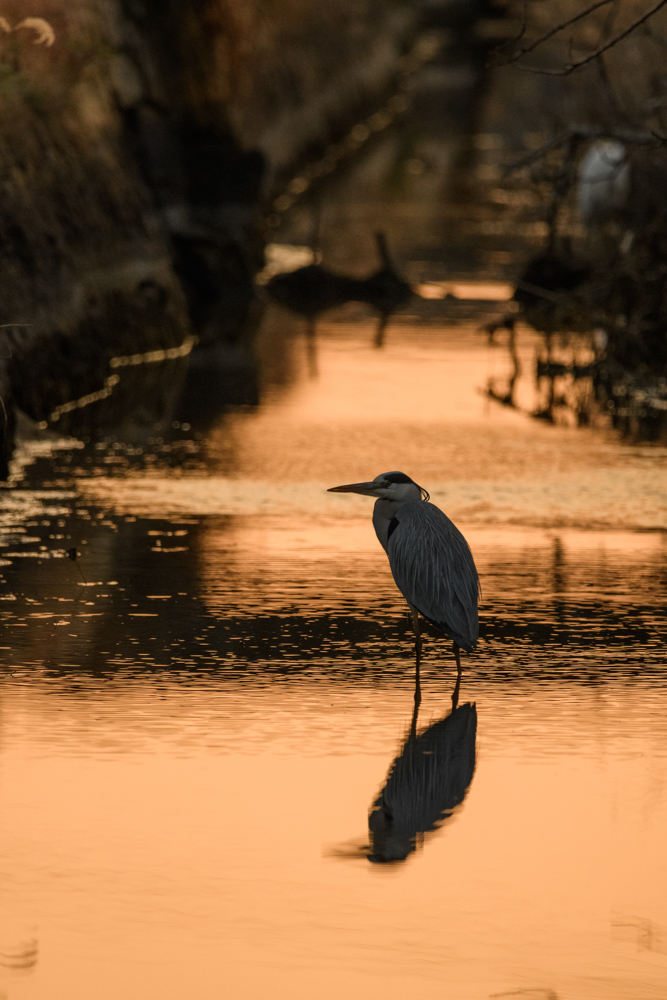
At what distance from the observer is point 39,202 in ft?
52.6

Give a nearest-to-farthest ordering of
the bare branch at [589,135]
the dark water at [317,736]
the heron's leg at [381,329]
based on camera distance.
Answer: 1. the dark water at [317,736]
2. the bare branch at [589,135]
3. the heron's leg at [381,329]

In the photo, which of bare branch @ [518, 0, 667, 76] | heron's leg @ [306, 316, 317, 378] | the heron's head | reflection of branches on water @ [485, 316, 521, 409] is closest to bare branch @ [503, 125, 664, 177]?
reflection of branches on water @ [485, 316, 521, 409]

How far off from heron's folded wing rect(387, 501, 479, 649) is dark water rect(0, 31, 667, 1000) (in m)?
0.28

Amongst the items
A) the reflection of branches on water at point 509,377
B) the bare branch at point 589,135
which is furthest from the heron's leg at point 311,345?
the bare branch at point 589,135

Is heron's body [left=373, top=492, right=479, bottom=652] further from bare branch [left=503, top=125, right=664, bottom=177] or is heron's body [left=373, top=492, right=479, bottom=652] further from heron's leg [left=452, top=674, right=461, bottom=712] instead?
bare branch [left=503, top=125, right=664, bottom=177]

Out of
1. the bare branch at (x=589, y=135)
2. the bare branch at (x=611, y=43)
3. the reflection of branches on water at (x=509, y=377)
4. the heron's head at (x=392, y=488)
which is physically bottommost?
the reflection of branches on water at (x=509, y=377)

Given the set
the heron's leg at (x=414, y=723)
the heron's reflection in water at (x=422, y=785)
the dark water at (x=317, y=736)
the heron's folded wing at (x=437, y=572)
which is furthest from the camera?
the heron's folded wing at (x=437, y=572)

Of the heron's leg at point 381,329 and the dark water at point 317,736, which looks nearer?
the dark water at point 317,736

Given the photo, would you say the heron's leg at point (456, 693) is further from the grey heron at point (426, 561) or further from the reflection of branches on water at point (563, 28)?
the reflection of branches on water at point (563, 28)

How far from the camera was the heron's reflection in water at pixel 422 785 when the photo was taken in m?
5.87

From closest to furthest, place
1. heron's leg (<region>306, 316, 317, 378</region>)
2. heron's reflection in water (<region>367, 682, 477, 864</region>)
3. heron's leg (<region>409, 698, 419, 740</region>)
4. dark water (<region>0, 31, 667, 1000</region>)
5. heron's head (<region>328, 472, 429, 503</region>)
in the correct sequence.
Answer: dark water (<region>0, 31, 667, 1000</region>), heron's reflection in water (<region>367, 682, 477, 864</region>), heron's leg (<region>409, 698, 419, 740</region>), heron's head (<region>328, 472, 429, 503</region>), heron's leg (<region>306, 316, 317, 378</region>)

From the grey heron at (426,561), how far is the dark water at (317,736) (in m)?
0.27

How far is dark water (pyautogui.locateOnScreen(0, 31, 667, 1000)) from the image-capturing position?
16.7 feet

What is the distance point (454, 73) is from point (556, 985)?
55.0 m
